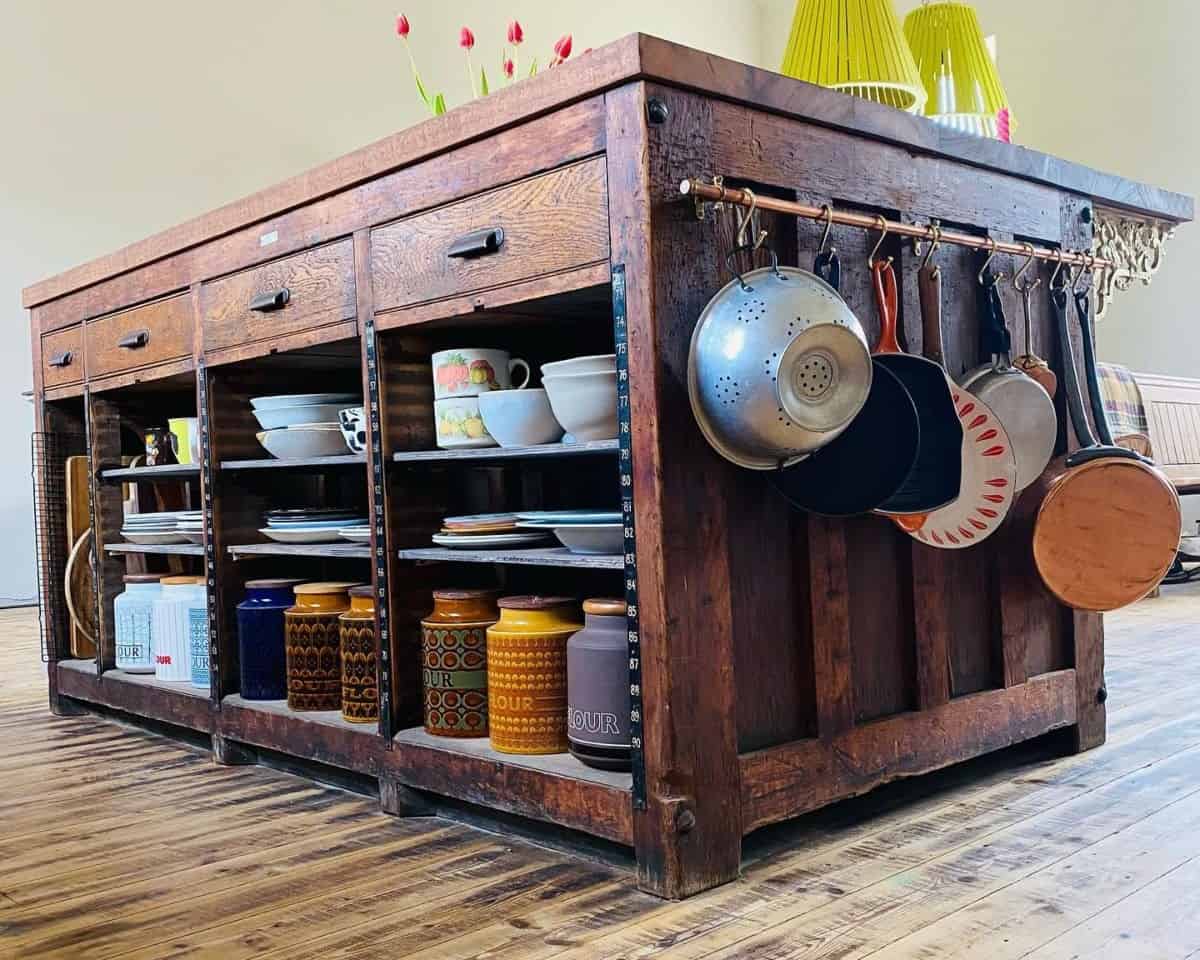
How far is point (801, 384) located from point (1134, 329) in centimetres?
581

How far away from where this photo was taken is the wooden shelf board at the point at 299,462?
2.08 metres

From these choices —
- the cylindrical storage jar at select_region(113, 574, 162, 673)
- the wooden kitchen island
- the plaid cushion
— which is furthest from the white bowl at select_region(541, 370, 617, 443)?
the plaid cushion

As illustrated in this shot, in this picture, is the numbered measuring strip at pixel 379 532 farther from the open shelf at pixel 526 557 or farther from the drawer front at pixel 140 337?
the drawer front at pixel 140 337

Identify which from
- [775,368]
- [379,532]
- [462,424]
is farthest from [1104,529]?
[379,532]

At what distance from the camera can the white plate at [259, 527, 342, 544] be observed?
2236 mm

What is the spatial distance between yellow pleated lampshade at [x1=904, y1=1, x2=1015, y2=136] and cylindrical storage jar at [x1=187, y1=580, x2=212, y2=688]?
185cm

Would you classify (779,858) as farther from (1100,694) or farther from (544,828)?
(1100,694)

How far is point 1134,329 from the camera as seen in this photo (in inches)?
261

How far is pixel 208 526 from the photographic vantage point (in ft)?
7.84

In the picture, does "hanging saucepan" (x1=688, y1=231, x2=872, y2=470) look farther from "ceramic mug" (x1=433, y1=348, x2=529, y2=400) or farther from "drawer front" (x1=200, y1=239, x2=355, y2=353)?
"drawer front" (x1=200, y1=239, x2=355, y2=353)

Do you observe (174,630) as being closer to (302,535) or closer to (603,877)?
(302,535)

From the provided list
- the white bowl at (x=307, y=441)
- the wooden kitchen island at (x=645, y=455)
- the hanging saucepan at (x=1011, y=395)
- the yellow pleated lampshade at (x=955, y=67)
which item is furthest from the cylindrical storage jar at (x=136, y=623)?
the yellow pleated lampshade at (x=955, y=67)

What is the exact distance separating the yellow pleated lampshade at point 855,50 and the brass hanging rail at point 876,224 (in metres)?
0.50

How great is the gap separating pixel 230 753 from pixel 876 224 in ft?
5.13
